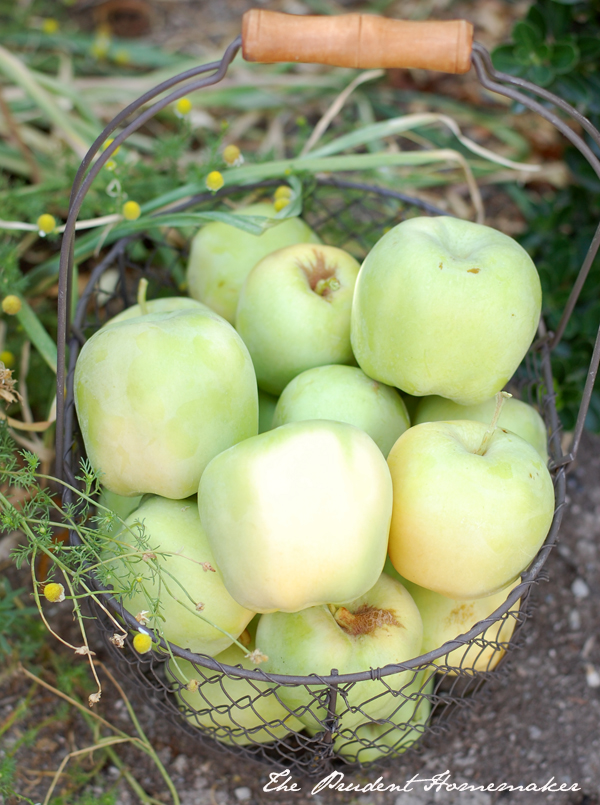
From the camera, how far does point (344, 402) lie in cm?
99

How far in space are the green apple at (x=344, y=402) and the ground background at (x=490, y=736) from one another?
47cm

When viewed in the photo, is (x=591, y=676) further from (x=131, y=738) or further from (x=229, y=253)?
(x=229, y=253)

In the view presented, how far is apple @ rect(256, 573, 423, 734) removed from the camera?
33.9 inches

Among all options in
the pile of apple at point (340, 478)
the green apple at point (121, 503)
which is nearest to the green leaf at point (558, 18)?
the pile of apple at point (340, 478)

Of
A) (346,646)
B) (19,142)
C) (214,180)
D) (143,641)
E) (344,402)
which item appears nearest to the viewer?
(143,641)

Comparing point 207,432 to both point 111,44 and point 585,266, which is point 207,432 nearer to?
point 585,266

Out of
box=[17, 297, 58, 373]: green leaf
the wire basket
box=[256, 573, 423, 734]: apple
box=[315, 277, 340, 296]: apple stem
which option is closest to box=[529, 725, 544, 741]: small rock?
the wire basket

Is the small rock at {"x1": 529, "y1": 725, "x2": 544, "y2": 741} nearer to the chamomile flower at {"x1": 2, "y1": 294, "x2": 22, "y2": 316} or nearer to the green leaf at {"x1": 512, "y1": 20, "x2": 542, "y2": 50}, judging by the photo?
the chamomile flower at {"x1": 2, "y1": 294, "x2": 22, "y2": 316}

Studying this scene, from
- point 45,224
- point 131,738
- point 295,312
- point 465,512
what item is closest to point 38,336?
point 45,224

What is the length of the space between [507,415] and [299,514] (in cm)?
46

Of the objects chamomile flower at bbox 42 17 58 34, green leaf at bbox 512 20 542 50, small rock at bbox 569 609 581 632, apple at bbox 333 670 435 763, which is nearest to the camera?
apple at bbox 333 670 435 763

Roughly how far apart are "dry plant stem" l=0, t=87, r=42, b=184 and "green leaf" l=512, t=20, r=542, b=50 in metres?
1.13

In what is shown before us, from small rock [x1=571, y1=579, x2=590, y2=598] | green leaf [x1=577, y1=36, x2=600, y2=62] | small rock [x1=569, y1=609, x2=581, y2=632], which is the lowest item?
small rock [x1=569, y1=609, x2=581, y2=632]

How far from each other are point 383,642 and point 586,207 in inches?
50.4
